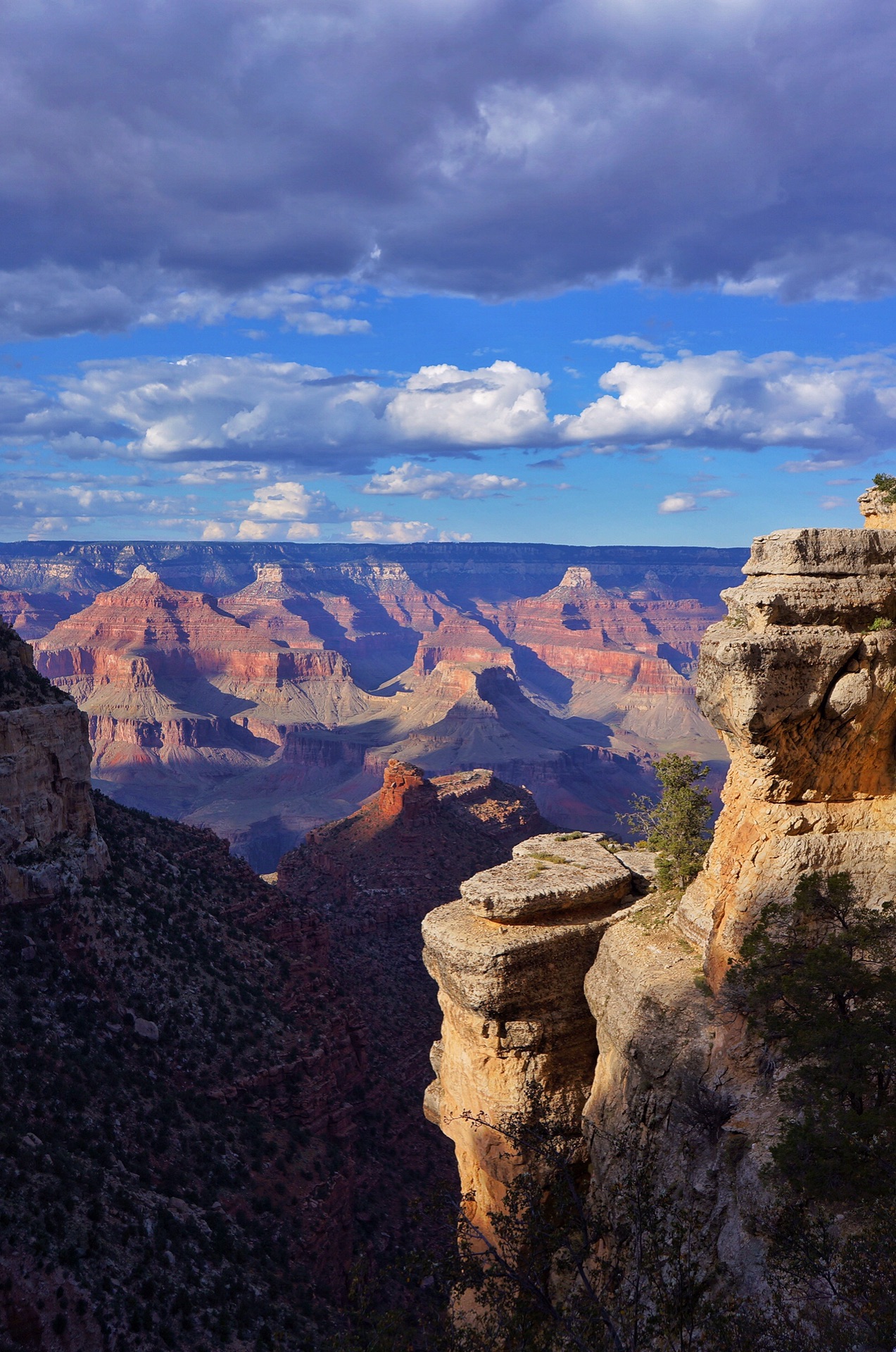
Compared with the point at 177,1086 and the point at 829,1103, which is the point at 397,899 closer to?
the point at 177,1086

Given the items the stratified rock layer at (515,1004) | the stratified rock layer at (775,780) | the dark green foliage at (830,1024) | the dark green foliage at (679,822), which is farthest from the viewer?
the dark green foliage at (679,822)

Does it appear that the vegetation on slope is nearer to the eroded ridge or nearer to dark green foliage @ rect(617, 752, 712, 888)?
dark green foliage @ rect(617, 752, 712, 888)

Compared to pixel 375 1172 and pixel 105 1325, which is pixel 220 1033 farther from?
pixel 105 1325

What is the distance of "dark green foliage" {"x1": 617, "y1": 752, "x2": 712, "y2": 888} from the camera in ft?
72.6

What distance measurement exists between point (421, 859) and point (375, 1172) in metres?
26.7

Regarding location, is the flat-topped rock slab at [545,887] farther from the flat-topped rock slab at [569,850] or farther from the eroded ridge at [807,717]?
the eroded ridge at [807,717]

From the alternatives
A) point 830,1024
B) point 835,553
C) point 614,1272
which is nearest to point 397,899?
point 614,1272

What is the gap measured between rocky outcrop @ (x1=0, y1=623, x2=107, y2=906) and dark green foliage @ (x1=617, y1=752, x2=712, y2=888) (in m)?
22.7

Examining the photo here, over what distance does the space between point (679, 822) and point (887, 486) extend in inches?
382

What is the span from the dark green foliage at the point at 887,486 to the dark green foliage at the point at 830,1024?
9.55 meters

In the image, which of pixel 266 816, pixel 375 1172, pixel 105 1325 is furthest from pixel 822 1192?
pixel 266 816

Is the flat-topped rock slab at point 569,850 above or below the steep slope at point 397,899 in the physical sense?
above

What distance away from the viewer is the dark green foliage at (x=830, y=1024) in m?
11.8

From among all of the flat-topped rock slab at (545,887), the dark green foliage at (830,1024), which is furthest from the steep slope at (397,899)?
the dark green foliage at (830,1024)
